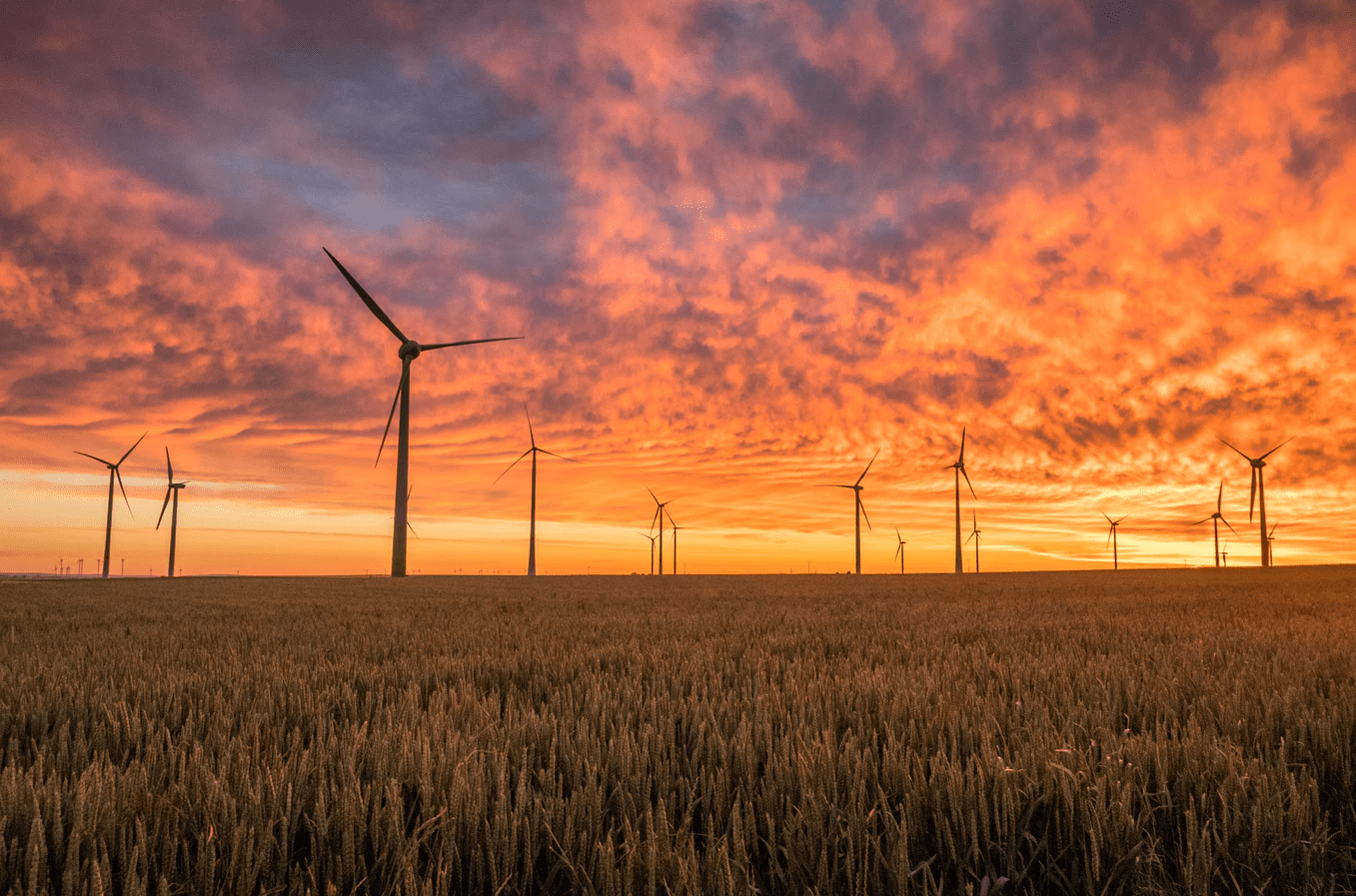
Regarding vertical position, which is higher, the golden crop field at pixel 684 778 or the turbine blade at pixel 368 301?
the turbine blade at pixel 368 301

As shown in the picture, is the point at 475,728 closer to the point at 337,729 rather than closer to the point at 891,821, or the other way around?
the point at 337,729

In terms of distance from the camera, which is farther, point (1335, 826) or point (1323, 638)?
point (1323, 638)

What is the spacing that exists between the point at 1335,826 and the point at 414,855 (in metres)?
3.52

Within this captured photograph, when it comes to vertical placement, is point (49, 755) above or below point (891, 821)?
below

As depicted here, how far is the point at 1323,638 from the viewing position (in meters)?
9.02

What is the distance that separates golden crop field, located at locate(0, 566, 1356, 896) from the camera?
2209 millimetres

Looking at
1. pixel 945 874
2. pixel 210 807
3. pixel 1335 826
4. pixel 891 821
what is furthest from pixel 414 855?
pixel 1335 826

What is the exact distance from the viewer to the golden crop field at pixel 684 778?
7.25 feet

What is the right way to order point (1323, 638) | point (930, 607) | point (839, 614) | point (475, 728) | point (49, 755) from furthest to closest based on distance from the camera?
point (930, 607) < point (839, 614) < point (1323, 638) < point (475, 728) < point (49, 755)

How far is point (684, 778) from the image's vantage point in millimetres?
2920

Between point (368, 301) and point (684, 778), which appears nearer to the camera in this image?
point (684, 778)

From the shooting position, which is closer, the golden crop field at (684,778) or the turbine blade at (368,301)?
the golden crop field at (684,778)

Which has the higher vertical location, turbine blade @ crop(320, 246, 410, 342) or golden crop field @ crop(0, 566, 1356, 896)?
turbine blade @ crop(320, 246, 410, 342)

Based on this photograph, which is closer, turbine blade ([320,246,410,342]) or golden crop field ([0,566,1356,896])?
golden crop field ([0,566,1356,896])
